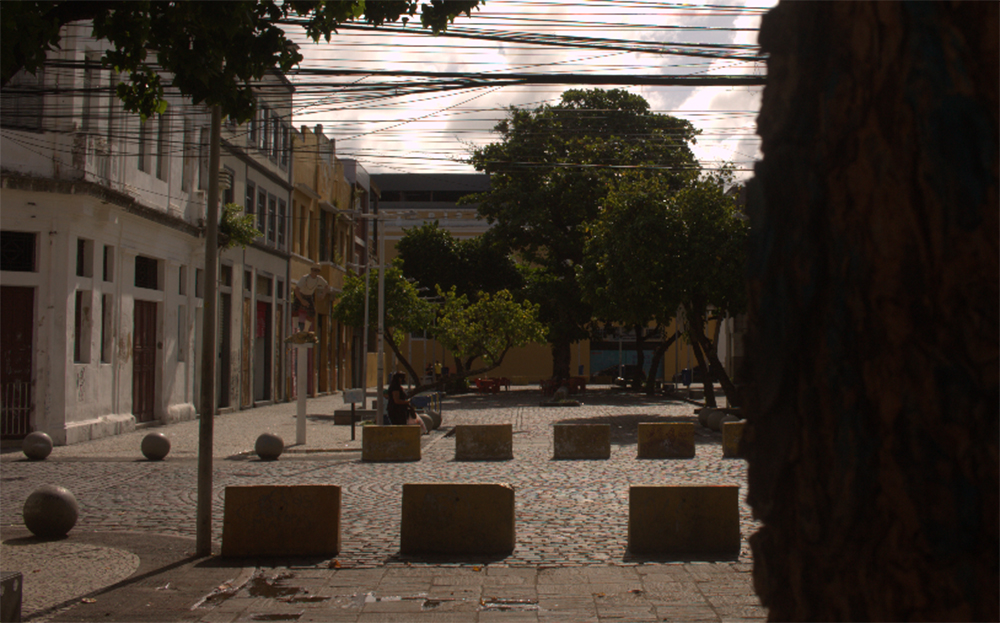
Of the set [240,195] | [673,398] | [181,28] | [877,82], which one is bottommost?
[673,398]

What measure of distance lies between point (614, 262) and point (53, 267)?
42.1 feet

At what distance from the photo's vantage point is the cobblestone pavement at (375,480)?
859 cm

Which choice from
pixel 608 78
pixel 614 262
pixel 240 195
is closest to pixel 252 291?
pixel 240 195

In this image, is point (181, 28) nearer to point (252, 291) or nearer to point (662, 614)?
point (662, 614)

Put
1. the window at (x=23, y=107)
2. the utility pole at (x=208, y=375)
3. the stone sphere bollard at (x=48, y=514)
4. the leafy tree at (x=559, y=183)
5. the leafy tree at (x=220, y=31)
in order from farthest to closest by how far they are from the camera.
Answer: the leafy tree at (x=559, y=183), the window at (x=23, y=107), the stone sphere bollard at (x=48, y=514), the utility pole at (x=208, y=375), the leafy tree at (x=220, y=31)

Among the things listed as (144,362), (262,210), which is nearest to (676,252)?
(144,362)

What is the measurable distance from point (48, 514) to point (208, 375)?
2.04m

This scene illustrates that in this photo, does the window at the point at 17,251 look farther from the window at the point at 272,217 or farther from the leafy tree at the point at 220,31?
the window at the point at 272,217

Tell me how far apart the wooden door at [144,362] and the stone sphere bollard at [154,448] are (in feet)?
21.6

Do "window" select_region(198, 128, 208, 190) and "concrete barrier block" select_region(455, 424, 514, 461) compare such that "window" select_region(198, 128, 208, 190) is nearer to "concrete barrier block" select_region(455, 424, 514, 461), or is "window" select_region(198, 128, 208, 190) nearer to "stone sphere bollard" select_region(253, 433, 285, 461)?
"stone sphere bollard" select_region(253, 433, 285, 461)

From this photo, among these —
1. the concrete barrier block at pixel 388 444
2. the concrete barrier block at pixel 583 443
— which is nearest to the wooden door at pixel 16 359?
the concrete barrier block at pixel 388 444

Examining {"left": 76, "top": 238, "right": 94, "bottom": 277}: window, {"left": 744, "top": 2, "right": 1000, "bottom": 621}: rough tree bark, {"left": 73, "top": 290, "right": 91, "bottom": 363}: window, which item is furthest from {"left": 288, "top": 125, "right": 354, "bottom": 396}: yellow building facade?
{"left": 744, "top": 2, "right": 1000, "bottom": 621}: rough tree bark

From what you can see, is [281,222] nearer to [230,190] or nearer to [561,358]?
[230,190]

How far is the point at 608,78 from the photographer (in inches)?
448
